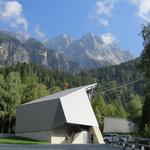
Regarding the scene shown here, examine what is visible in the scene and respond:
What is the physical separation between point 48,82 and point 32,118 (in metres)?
112

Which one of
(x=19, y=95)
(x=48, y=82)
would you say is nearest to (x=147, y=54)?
(x=19, y=95)

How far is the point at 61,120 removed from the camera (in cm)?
6519

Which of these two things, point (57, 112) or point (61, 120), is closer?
point (61, 120)

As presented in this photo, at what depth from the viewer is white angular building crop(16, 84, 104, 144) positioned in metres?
65.1

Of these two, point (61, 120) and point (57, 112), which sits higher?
point (57, 112)

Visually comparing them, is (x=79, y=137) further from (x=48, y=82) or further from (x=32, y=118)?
(x=48, y=82)

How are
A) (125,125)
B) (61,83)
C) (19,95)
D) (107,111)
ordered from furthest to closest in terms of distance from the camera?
(61,83)
(107,111)
(125,125)
(19,95)

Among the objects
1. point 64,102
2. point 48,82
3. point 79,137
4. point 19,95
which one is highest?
point 48,82

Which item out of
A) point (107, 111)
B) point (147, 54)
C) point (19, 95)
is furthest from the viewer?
point (107, 111)

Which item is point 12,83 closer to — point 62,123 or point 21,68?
point 62,123

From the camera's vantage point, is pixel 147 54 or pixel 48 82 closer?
pixel 147 54

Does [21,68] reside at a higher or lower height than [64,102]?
higher

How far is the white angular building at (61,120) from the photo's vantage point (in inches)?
2564

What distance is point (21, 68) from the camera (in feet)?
602
